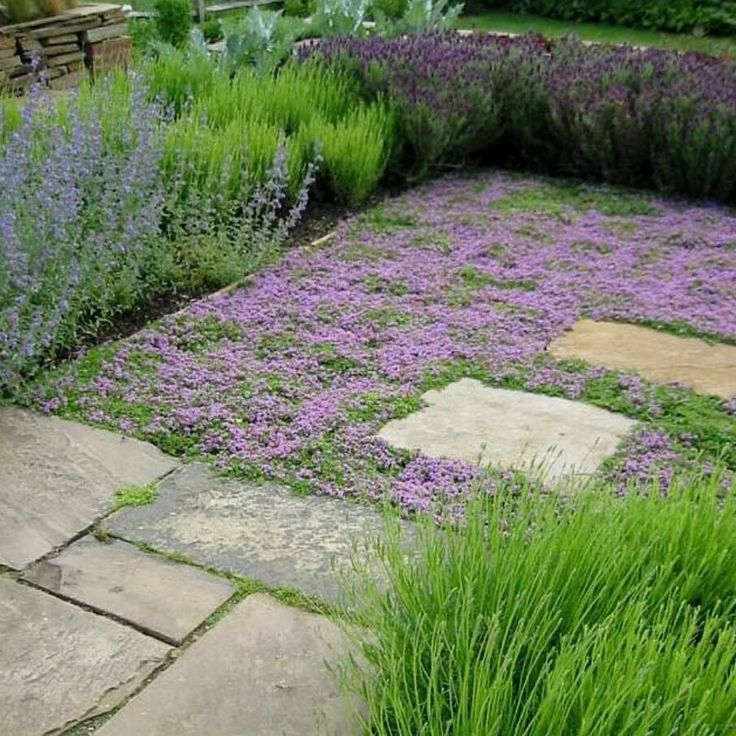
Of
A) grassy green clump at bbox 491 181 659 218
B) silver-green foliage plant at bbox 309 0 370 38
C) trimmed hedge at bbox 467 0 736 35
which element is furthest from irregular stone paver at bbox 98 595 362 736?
trimmed hedge at bbox 467 0 736 35

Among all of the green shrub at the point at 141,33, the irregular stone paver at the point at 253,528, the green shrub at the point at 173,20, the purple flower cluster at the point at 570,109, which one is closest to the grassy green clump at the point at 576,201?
the purple flower cluster at the point at 570,109

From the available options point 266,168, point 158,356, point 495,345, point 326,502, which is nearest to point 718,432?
point 495,345

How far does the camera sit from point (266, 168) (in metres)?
4.65

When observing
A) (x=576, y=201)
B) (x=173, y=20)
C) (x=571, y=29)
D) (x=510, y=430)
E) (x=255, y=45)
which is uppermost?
(x=255, y=45)

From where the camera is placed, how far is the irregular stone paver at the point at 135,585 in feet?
7.04

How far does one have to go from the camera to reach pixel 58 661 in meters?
2.01

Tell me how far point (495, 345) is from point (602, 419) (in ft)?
1.99

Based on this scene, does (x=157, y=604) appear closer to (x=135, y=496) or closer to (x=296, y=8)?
(x=135, y=496)

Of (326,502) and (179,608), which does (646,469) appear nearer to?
(326,502)

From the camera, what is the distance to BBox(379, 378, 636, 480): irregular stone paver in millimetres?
2842

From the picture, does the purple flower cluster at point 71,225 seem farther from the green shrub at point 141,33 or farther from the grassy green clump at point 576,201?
the green shrub at point 141,33

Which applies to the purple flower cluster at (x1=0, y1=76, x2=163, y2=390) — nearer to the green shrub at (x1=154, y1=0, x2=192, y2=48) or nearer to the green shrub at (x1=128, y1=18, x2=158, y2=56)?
the green shrub at (x1=128, y1=18, x2=158, y2=56)

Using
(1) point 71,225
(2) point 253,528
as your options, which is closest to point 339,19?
(1) point 71,225

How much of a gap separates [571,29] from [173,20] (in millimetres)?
6070
